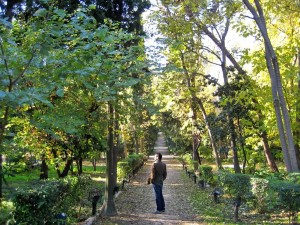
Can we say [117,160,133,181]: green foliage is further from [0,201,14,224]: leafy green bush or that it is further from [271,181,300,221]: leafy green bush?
[0,201,14,224]: leafy green bush

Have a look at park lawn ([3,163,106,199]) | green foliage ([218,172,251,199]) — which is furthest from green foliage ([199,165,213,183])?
green foliage ([218,172,251,199])

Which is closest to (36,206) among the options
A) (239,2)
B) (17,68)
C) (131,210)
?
(17,68)

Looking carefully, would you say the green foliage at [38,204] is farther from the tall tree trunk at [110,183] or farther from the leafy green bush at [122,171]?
the leafy green bush at [122,171]

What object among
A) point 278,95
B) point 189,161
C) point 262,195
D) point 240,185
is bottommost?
point 189,161

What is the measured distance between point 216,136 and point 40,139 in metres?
9.64

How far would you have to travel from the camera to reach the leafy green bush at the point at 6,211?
163 inches

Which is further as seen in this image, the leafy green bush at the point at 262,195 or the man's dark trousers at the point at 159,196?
the man's dark trousers at the point at 159,196

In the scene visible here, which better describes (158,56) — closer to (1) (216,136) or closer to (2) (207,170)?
(1) (216,136)

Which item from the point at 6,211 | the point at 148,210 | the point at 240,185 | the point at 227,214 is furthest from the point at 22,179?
the point at 6,211

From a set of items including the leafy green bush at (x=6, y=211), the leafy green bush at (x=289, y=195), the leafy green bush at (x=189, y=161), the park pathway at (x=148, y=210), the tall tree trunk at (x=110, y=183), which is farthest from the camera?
the leafy green bush at (x=189, y=161)

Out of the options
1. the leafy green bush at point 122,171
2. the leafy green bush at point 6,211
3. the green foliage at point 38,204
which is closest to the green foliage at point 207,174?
the leafy green bush at point 122,171

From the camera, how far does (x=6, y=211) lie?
4.31m

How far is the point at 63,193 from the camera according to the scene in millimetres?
6969

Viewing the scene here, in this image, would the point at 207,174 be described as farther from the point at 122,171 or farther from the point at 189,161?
the point at 189,161
